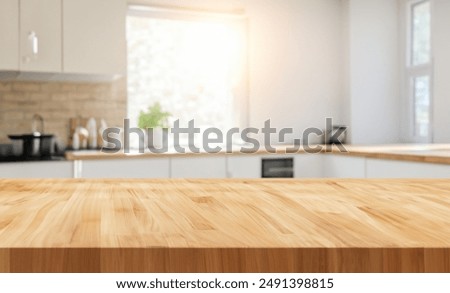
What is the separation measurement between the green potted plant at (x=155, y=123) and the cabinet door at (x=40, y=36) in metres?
0.79

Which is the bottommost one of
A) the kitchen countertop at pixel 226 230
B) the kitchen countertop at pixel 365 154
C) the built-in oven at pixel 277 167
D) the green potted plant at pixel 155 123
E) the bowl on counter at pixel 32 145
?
the built-in oven at pixel 277 167

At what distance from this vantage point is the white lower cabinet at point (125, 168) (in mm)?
3869

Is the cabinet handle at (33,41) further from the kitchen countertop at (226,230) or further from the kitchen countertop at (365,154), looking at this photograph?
the kitchen countertop at (226,230)

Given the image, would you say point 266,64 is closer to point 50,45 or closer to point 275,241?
point 50,45

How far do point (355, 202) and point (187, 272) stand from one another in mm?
551

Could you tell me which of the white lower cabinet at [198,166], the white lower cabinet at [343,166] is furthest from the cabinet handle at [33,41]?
the white lower cabinet at [343,166]

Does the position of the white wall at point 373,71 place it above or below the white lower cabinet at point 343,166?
above

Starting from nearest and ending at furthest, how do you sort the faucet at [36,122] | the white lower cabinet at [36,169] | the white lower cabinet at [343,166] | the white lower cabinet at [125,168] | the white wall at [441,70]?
the white lower cabinet at [36,169] < the white lower cabinet at [125,168] < the white lower cabinet at [343,166] < the faucet at [36,122] < the white wall at [441,70]

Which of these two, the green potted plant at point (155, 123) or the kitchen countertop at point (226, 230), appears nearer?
the kitchen countertop at point (226, 230)

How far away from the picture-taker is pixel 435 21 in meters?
4.73

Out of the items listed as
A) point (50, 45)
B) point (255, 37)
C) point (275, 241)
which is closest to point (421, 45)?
point (255, 37)

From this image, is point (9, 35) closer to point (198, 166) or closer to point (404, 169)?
point (198, 166)

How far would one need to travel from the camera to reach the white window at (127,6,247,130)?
15.9 feet

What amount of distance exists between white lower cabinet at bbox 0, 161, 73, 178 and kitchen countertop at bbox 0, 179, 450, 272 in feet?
7.98
